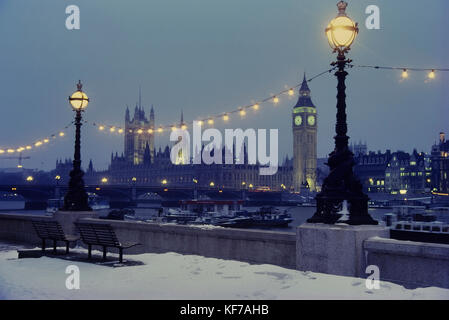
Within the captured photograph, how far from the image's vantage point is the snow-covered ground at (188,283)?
804 centimetres

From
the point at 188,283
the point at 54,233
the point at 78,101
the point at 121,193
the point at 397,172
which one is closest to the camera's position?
the point at 188,283

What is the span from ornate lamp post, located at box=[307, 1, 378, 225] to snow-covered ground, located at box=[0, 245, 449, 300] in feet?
3.86

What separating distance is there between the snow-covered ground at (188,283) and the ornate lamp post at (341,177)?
1176mm

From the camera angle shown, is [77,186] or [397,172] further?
[397,172]

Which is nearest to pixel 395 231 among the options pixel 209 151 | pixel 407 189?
pixel 407 189

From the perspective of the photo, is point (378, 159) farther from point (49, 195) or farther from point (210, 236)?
point (210, 236)

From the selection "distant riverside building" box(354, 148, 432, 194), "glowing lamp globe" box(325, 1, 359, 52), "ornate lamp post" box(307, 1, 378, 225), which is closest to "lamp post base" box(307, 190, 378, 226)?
"ornate lamp post" box(307, 1, 378, 225)

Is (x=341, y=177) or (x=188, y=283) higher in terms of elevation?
(x=341, y=177)

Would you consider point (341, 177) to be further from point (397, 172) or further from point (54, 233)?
point (397, 172)

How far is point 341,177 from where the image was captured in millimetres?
9953

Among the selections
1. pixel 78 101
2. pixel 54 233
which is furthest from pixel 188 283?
pixel 78 101

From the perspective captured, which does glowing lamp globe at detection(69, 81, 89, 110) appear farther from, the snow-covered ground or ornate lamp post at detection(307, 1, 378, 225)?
ornate lamp post at detection(307, 1, 378, 225)

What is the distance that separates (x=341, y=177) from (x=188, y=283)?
133 inches

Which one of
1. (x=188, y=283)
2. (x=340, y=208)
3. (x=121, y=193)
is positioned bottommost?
(x=121, y=193)
